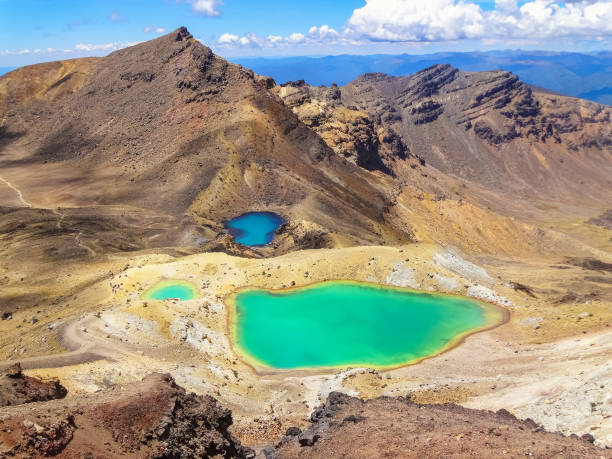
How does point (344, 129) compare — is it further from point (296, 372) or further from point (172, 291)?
point (296, 372)

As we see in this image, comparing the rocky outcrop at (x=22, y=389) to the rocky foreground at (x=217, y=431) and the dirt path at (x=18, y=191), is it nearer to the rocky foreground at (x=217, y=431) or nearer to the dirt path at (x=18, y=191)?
the rocky foreground at (x=217, y=431)

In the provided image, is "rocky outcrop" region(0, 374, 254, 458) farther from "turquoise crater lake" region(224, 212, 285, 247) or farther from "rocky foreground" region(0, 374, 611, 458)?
"turquoise crater lake" region(224, 212, 285, 247)

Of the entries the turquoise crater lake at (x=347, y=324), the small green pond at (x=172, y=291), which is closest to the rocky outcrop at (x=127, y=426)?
the turquoise crater lake at (x=347, y=324)

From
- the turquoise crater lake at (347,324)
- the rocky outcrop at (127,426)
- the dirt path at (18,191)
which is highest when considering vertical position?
the dirt path at (18,191)

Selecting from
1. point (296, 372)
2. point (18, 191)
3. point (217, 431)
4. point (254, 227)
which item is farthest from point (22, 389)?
point (18, 191)

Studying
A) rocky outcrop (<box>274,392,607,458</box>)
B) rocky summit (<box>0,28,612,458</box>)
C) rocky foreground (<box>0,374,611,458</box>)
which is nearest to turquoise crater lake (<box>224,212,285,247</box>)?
rocky summit (<box>0,28,612,458</box>)

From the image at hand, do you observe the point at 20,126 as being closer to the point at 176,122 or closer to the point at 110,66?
the point at 110,66

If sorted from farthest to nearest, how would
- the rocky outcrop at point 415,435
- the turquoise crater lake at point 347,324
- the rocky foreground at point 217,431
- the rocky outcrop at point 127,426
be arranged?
the turquoise crater lake at point 347,324
the rocky outcrop at point 415,435
the rocky foreground at point 217,431
the rocky outcrop at point 127,426
